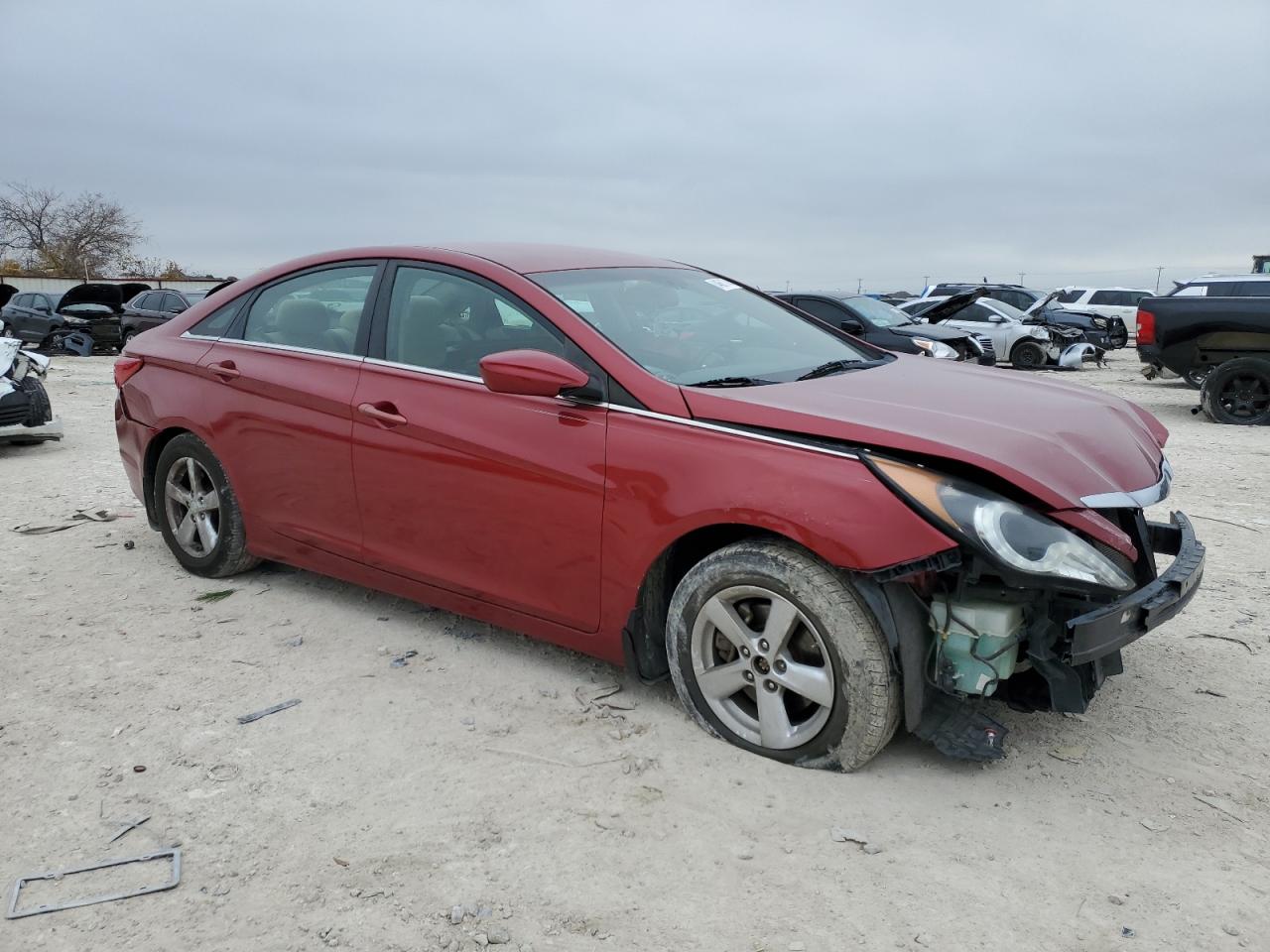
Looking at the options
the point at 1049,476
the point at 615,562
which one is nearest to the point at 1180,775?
the point at 1049,476

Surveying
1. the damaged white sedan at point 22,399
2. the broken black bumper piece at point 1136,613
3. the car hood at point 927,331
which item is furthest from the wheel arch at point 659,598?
the car hood at point 927,331

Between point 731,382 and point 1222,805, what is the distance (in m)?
1.96

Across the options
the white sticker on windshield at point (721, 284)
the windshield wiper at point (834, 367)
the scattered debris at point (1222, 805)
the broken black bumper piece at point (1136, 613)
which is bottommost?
the scattered debris at point (1222, 805)

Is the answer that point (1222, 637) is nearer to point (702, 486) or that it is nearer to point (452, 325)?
point (702, 486)

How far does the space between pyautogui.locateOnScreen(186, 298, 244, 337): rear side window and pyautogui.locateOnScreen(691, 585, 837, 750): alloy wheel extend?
2.88m

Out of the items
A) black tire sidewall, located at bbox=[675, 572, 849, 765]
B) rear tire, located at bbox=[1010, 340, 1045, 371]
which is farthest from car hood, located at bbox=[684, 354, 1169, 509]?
rear tire, located at bbox=[1010, 340, 1045, 371]

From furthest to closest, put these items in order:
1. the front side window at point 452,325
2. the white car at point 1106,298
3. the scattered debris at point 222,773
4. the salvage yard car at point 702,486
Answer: the white car at point 1106,298 < the front side window at point 452,325 < the scattered debris at point 222,773 < the salvage yard car at point 702,486

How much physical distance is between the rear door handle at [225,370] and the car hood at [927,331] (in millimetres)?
10991

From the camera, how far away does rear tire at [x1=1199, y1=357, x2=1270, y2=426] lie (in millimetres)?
11211

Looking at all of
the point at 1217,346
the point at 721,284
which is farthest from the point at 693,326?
the point at 1217,346

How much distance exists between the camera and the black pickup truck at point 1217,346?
11203 mm

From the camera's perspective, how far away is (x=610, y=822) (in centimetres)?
296

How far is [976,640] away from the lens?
9.78 ft

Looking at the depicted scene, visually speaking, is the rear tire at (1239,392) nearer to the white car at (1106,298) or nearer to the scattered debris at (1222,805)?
the scattered debris at (1222,805)
